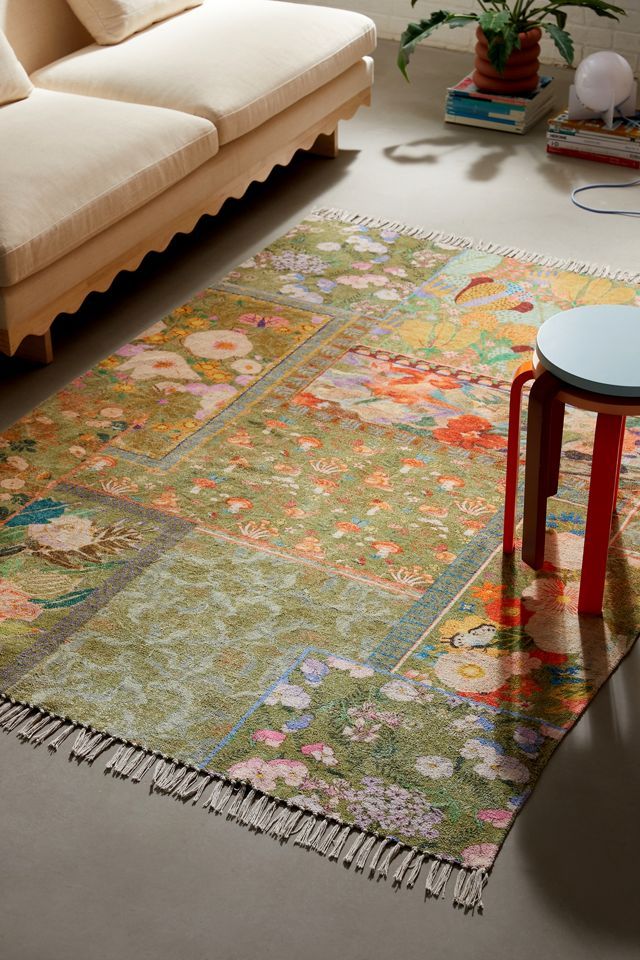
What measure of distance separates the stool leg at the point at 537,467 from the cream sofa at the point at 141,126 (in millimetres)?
1240

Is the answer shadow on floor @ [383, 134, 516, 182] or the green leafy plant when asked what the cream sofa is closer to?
shadow on floor @ [383, 134, 516, 182]

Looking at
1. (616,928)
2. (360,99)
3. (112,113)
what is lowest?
(616,928)

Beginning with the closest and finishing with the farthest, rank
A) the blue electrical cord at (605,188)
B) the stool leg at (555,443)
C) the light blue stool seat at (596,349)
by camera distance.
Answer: the light blue stool seat at (596,349), the stool leg at (555,443), the blue electrical cord at (605,188)

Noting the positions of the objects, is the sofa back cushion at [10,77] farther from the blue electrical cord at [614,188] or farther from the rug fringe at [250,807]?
the rug fringe at [250,807]

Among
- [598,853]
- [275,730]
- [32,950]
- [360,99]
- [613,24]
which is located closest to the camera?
[32,950]

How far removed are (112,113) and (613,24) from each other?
2502 mm

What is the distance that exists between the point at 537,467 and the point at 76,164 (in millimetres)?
1426

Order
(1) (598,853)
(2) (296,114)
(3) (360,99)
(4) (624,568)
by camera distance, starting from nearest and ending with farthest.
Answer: (1) (598,853)
(4) (624,568)
(2) (296,114)
(3) (360,99)

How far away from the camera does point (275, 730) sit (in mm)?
1867

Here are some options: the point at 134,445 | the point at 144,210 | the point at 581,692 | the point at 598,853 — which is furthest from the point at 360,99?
the point at 598,853

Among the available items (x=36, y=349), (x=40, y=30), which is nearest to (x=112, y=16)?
(x=40, y=30)

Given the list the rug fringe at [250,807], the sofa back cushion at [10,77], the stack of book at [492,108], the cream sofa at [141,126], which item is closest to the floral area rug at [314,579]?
the rug fringe at [250,807]

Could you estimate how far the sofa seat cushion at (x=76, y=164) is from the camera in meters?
2.64

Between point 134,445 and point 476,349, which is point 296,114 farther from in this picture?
point 134,445
